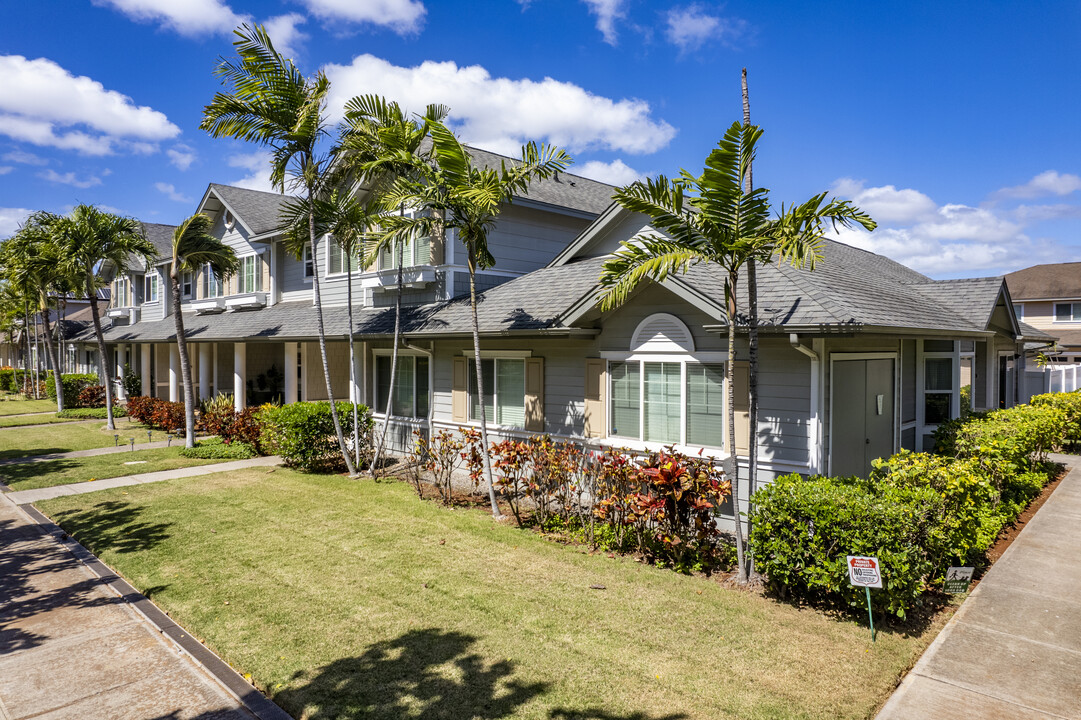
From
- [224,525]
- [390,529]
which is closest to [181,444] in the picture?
[224,525]

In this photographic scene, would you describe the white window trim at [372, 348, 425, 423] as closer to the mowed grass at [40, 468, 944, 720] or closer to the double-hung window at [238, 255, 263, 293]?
the mowed grass at [40, 468, 944, 720]

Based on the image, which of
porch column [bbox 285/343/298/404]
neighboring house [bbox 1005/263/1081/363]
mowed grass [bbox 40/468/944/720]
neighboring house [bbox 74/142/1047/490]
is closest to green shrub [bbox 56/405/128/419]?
neighboring house [bbox 74/142/1047/490]

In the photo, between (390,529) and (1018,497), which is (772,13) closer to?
(1018,497)

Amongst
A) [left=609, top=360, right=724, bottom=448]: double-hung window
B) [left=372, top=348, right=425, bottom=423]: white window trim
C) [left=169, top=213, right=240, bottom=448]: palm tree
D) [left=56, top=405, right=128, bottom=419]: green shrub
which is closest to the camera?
[left=609, top=360, right=724, bottom=448]: double-hung window

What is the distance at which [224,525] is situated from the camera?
32.5 feet

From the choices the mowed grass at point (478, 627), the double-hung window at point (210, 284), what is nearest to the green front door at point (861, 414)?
the mowed grass at point (478, 627)

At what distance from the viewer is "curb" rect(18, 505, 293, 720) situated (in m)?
4.94

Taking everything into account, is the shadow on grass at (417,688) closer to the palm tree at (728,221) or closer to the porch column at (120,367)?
the palm tree at (728,221)

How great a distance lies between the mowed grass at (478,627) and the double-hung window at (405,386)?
5.04 m

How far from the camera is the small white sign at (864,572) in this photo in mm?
5820

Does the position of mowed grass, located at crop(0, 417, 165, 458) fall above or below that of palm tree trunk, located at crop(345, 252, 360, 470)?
below

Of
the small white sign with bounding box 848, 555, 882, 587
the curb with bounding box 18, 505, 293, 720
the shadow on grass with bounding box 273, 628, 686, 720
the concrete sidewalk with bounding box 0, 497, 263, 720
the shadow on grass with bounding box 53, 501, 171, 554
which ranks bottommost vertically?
the concrete sidewalk with bounding box 0, 497, 263, 720

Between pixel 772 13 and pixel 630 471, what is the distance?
30.4ft

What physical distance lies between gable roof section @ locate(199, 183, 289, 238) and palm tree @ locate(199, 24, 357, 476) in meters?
8.53
